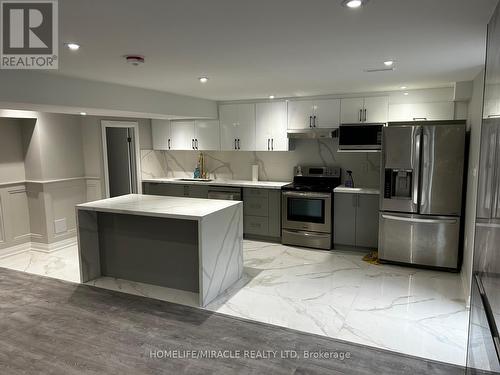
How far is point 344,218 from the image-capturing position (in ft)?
16.5

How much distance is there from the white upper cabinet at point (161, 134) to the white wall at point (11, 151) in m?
2.14

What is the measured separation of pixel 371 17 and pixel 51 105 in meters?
3.01

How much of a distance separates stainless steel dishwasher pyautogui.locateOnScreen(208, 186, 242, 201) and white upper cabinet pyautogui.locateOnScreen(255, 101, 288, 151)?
2.60 feet

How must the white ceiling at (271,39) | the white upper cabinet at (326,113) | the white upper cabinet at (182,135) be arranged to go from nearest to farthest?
1. the white ceiling at (271,39)
2. the white upper cabinet at (326,113)
3. the white upper cabinet at (182,135)

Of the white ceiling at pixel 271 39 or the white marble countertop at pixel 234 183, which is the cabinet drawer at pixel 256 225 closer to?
the white marble countertop at pixel 234 183

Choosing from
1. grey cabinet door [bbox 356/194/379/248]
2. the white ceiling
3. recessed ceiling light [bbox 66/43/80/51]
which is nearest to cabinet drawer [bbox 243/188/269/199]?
grey cabinet door [bbox 356/194/379/248]

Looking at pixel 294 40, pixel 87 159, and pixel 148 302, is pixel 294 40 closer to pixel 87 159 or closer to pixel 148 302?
pixel 148 302

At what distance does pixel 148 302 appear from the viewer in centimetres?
354

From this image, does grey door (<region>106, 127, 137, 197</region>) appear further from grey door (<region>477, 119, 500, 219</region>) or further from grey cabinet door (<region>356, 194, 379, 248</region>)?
grey door (<region>477, 119, 500, 219</region>)

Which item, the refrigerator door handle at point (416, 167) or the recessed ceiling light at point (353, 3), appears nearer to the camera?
the recessed ceiling light at point (353, 3)

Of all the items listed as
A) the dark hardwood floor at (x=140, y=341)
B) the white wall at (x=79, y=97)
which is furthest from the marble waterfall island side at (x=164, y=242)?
the white wall at (x=79, y=97)

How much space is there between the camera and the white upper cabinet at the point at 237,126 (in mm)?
5820

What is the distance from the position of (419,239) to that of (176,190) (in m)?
3.88

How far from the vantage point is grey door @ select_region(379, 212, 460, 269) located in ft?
13.7
